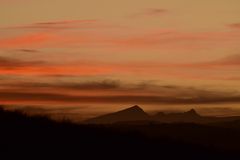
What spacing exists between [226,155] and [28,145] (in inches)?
304

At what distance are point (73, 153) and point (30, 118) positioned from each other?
440cm

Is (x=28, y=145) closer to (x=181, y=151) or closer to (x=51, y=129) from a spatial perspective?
(x=51, y=129)

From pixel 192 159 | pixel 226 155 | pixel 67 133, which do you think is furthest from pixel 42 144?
pixel 226 155

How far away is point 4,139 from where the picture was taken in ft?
75.6

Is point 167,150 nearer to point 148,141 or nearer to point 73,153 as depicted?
point 148,141

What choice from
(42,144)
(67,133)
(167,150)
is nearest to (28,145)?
(42,144)

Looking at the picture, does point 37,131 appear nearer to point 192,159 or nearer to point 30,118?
point 30,118

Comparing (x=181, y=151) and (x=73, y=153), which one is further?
(x=181, y=151)

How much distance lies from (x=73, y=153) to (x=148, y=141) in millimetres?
4713

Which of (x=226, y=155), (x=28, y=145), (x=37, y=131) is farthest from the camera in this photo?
(x=226, y=155)

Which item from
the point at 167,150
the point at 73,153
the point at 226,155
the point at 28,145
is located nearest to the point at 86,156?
the point at 73,153

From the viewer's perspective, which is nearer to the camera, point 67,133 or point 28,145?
point 28,145

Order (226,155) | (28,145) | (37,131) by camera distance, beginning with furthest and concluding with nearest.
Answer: (226,155)
(37,131)
(28,145)

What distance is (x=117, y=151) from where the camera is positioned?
2428cm
